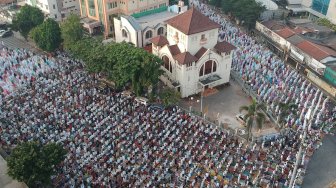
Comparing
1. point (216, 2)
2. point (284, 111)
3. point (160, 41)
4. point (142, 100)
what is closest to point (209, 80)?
point (160, 41)

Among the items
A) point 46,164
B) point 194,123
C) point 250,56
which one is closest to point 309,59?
point 250,56

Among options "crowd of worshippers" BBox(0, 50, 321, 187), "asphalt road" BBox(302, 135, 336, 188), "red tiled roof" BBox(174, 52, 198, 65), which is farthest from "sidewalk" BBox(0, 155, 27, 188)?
"asphalt road" BBox(302, 135, 336, 188)

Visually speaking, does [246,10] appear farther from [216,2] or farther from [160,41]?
[160,41]

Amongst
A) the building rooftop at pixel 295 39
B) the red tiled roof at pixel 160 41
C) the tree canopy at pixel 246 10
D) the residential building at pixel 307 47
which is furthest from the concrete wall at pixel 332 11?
the red tiled roof at pixel 160 41

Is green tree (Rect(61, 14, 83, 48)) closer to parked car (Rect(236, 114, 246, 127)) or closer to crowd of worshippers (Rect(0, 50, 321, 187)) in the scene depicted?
crowd of worshippers (Rect(0, 50, 321, 187))

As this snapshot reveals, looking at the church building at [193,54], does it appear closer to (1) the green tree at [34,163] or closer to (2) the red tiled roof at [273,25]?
(1) the green tree at [34,163]

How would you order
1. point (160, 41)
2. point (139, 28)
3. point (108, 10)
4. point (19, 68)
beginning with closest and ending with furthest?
1. point (160, 41)
2. point (19, 68)
3. point (139, 28)
4. point (108, 10)
